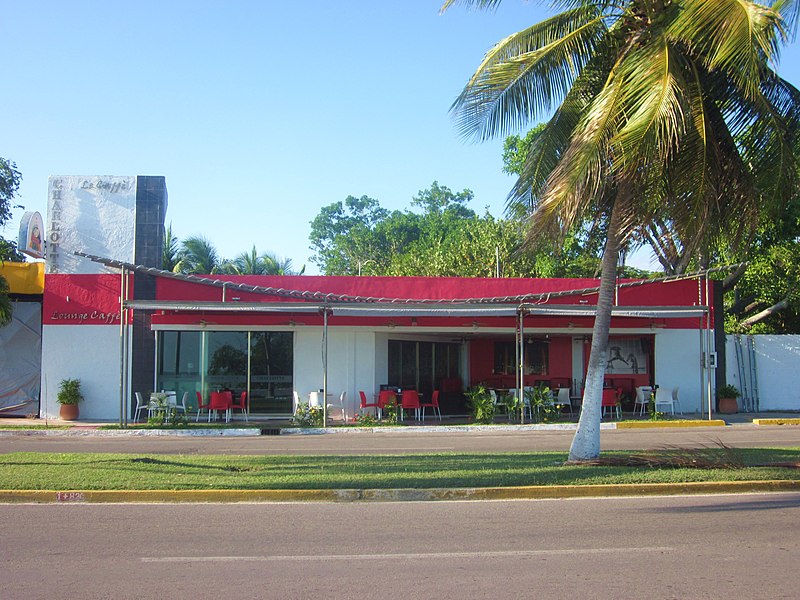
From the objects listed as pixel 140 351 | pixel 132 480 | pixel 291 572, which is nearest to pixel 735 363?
pixel 140 351

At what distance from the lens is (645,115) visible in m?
10.6

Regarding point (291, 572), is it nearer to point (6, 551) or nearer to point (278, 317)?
point (6, 551)

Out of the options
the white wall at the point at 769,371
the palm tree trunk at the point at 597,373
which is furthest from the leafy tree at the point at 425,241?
the white wall at the point at 769,371

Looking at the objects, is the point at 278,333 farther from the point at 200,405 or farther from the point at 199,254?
the point at 199,254

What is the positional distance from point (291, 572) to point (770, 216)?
31.9 feet

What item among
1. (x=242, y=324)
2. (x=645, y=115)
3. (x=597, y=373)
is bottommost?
(x=597, y=373)

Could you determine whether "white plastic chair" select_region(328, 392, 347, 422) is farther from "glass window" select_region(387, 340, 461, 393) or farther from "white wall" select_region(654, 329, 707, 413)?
"white wall" select_region(654, 329, 707, 413)

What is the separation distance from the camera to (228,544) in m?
8.04

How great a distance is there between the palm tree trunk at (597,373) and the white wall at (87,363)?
51.8 feet

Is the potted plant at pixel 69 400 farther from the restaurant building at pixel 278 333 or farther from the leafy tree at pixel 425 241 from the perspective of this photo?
the leafy tree at pixel 425 241

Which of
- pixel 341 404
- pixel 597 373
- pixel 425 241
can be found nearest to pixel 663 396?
pixel 341 404

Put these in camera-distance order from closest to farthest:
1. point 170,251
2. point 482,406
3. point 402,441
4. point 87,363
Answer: point 402,441
point 482,406
point 87,363
point 170,251

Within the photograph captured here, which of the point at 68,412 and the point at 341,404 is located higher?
the point at 341,404

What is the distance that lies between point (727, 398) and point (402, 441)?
11.9 m
